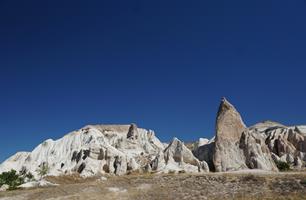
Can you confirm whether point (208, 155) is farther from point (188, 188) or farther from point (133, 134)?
point (133, 134)

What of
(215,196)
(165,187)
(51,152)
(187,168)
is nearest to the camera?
(215,196)

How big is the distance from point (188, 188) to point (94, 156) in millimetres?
46097

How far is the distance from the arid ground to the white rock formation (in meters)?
23.2

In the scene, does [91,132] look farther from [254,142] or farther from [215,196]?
[215,196]

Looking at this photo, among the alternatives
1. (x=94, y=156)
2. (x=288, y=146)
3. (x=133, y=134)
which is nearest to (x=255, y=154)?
(x=288, y=146)

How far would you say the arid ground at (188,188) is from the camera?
1135 inches

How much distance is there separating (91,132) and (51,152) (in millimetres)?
13969

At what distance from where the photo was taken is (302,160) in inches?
3123

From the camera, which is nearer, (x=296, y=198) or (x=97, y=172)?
(x=296, y=198)

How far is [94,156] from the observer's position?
75.6 metres

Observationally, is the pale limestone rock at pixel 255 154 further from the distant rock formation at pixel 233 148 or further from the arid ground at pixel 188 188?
the arid ground at pixel 188 188

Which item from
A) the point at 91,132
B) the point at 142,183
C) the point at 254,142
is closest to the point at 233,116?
the point at 254,142

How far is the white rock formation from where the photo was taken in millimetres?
68812

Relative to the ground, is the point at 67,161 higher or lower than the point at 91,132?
lower
